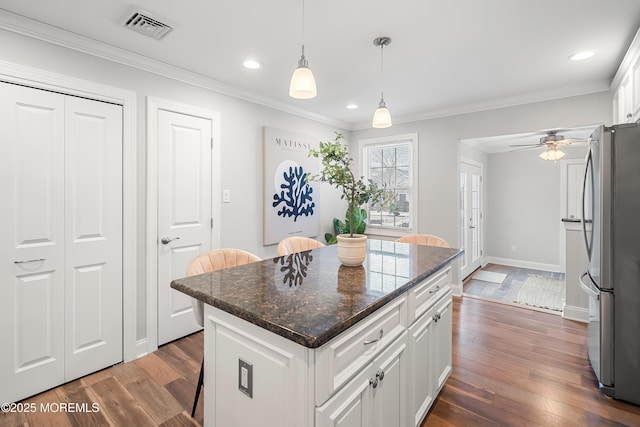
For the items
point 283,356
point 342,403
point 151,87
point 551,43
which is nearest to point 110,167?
point 151,87

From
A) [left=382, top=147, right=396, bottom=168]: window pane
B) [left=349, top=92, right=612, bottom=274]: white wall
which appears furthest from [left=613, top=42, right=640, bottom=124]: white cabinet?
[left=382, top=147, right=396, bottom=168]: window pane

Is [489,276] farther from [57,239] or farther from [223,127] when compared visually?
[57,239]

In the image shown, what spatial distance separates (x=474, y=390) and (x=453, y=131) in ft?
10.4

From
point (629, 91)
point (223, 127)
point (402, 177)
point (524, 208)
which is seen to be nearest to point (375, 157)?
point (402, 177)

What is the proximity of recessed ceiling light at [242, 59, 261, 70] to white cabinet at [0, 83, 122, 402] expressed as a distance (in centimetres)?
113

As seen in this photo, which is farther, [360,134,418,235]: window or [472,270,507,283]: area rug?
[472,270,507,283]: area rug

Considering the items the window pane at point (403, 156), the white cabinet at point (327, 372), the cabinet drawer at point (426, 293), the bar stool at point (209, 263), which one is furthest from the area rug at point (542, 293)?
the bar stool at point (209, 263)

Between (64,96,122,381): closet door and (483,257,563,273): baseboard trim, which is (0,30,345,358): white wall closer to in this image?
(64,96,122,381): closet door

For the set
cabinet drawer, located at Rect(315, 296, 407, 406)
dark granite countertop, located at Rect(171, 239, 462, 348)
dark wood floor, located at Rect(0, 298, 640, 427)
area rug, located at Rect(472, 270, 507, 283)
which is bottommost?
dark wood floor, located at Rect(0, 298, 640, 427)

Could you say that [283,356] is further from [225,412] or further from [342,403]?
[225,412]

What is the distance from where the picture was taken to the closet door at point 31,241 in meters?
1.99

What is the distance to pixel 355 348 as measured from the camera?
3.69 feet

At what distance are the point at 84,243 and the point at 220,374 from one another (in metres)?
1.78

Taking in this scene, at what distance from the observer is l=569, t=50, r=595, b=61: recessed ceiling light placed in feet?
8.27
